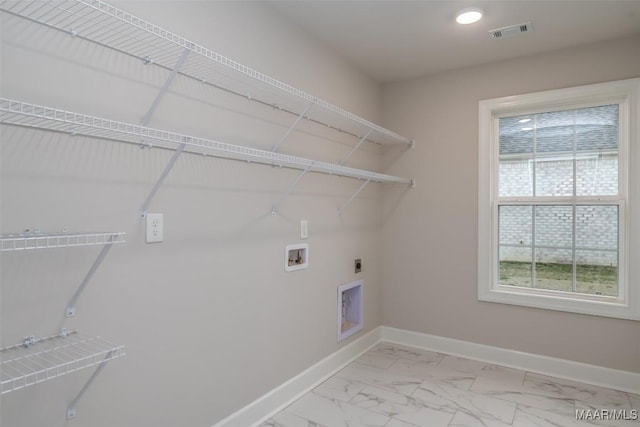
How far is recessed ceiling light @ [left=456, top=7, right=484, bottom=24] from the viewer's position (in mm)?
→ 2217

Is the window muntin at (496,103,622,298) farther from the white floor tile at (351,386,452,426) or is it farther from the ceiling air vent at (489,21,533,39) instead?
the white floor tile at (351,386,452,426)

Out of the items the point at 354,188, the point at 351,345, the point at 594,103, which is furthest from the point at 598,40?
the point at 351,345

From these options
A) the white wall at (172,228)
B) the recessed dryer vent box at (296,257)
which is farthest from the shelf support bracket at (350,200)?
the recessed dryer vent box at (296,257)

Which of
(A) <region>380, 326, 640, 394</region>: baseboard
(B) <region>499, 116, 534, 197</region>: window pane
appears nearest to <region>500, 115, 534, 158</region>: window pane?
(B) <region>499, 116, 534, 197</region>: window pane

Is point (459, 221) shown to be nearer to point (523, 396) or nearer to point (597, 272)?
point (597, 272)

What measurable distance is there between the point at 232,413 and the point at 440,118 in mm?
2703

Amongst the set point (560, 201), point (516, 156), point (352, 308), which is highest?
point (516, 156)

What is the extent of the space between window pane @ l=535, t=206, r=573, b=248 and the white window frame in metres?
0.27

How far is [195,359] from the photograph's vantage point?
1777mm

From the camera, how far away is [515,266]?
3051mm

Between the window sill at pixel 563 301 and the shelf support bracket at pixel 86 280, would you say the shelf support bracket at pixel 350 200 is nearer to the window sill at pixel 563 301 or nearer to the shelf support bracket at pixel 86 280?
the window sill at pixel 563 301

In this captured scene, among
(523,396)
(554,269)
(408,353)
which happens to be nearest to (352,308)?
(408,353)

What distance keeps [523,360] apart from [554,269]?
29.2 inches

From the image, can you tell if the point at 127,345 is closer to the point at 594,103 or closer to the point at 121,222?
the point at 121,222
